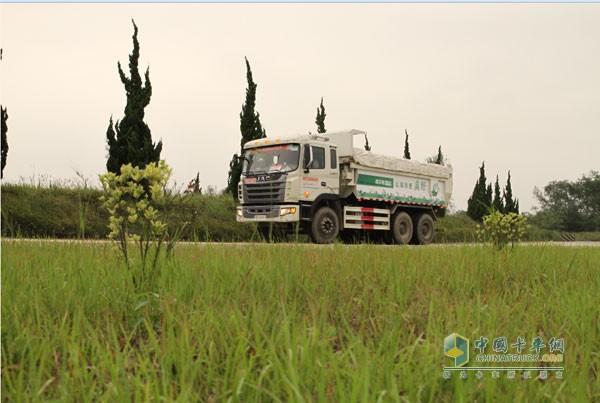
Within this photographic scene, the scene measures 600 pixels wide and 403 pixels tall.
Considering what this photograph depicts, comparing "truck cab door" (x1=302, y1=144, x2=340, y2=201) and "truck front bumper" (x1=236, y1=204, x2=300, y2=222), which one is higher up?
"truck cab door" (x1=302, y1=144, x2=340, y2=201)

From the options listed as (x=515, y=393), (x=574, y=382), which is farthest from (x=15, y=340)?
(x=574, y=382)

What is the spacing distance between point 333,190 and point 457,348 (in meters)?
11.3

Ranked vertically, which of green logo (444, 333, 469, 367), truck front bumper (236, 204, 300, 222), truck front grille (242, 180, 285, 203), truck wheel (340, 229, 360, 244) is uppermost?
truck front grille (242, 180, 285, 203)

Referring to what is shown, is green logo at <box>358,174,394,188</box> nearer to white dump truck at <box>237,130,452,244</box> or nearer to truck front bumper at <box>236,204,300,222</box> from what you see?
white dump truck at <box>237,130,452,244</box>

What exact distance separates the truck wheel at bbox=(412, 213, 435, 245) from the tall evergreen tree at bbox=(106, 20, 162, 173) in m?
10.8

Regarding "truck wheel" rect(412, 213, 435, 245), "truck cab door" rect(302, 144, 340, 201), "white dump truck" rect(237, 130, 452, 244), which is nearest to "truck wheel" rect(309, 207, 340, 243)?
"white dump truck" rect(237, 130, 452, 244)

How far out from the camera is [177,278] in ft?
11.8

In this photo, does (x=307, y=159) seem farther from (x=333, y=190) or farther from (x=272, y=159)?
(x=333, y=190)

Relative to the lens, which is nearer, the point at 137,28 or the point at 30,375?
the point at 30,375

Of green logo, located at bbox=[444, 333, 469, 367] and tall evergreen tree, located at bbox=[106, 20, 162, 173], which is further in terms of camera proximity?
tall evergreen tree, located at bbox=[106, 20, 162, 173]

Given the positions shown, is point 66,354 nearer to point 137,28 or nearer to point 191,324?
point 191,324

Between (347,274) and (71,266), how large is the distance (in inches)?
90.7

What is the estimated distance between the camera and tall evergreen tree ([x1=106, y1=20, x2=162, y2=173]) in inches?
789

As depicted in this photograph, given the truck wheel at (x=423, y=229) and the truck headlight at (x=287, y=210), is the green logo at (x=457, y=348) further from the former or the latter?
the truck wheel at (x=423, y=229)
